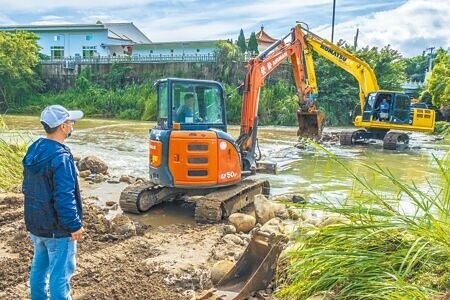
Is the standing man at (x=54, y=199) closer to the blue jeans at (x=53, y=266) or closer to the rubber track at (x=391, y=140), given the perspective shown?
the blue jeans at (x=53, y=266)

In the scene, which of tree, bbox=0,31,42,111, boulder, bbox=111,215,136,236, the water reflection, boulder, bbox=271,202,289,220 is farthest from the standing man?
tree, bbox=0,31,42,111

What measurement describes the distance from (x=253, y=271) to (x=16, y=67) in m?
40.0

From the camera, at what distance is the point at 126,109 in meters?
36.8

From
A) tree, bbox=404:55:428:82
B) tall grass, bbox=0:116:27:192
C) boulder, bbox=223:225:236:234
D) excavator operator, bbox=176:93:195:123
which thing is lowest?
boulder, bbox=223:225:236:234

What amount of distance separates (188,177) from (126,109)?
30.6 meters

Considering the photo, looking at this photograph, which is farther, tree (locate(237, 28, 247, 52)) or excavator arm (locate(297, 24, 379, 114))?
tree (locate(237, 28, 247, 52))

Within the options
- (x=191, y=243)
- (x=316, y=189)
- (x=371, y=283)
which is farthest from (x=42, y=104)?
(x=371, y=283)

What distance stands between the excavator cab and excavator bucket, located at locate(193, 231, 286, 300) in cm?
287

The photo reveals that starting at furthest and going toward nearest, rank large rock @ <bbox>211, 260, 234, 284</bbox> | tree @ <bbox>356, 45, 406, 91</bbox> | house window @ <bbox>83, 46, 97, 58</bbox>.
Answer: house window @ <bbox>83, 46, 97, 58</bbox> → tree @ <bbox>356, 45, 406, 91</bbox> → large rock @ <bbox>211, 260, 234, 284</bbox>

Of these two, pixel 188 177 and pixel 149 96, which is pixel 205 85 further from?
pixel 149 96

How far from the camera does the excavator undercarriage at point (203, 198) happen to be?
7.08m

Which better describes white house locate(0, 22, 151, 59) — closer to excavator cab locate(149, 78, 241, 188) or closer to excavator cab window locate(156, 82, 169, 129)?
excavator cab window locate(156, 82, 169, 129)

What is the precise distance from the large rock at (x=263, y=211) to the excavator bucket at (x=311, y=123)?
7440 mm

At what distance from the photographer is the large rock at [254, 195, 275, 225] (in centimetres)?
709
